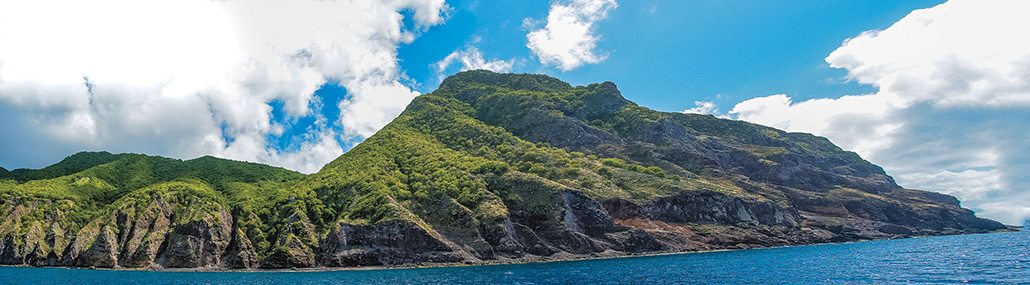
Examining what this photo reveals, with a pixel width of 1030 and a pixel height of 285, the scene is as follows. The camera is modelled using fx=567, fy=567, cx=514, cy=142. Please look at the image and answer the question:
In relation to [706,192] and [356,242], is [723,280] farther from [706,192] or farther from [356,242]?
[706,192]

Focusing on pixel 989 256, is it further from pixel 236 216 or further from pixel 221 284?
pixel 236 216

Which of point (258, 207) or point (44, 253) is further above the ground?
point (258, 207)

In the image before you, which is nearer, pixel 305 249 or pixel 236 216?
pixel 305 249

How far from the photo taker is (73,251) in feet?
525

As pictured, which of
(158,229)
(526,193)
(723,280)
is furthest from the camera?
(526,193)

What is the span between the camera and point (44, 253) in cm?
16112

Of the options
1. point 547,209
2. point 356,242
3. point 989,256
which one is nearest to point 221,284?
point 356,242

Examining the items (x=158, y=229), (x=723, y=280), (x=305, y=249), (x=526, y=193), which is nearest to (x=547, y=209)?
(x=526, y=193)

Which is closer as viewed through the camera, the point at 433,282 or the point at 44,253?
the point at 433,282

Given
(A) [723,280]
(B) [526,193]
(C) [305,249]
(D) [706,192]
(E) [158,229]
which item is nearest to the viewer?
(A) [723,280]

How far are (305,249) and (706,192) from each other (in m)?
131

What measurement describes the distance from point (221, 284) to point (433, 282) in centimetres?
4024

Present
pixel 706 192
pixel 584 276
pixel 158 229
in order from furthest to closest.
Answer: pixel 706 192 < pixel 158 229 < pixel 584 276

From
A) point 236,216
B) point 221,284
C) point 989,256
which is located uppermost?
point 236,216
